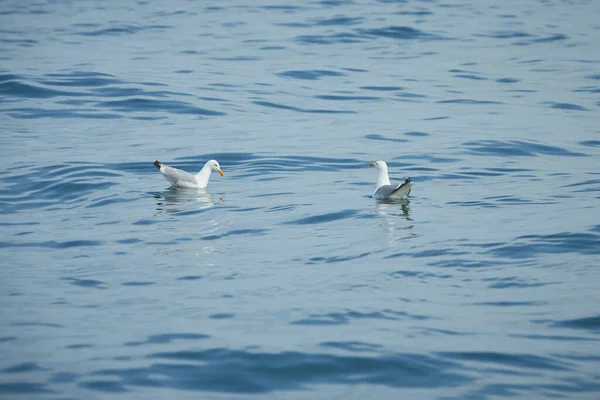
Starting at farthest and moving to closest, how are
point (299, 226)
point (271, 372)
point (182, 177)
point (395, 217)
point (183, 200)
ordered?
point (182, 177)
point (183, 200)
point (395, 217)
point (299, 226)
point (271, 372)

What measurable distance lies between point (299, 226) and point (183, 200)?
2.91 m

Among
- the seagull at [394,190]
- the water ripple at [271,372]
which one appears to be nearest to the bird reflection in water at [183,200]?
the seagull at [394,190]

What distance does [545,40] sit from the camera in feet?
112

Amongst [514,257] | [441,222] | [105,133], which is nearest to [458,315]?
[514,257]

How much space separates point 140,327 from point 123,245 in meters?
3.44

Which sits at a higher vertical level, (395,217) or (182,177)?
(182,177)

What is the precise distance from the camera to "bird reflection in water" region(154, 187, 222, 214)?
14.2 metres

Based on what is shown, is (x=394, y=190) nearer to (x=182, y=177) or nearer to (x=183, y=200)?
(x=183, y=200)

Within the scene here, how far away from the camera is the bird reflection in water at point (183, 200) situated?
46.5ft

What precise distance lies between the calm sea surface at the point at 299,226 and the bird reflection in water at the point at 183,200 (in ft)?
0.27

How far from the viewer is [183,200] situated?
48.6ft

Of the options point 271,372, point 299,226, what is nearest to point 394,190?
point 299,226

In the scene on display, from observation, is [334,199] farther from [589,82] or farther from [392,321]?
[589,82]

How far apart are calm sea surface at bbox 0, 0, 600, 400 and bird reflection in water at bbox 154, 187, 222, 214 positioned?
8 cm
